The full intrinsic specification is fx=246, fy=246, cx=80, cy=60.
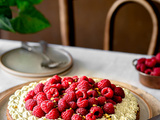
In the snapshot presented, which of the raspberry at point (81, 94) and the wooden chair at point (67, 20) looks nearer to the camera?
the raspberry at point (81, 94)

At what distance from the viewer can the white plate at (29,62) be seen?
1032 mm

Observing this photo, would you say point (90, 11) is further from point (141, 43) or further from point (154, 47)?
point (154, 47)

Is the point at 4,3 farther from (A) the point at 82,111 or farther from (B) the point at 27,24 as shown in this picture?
(A) the point at 82,111

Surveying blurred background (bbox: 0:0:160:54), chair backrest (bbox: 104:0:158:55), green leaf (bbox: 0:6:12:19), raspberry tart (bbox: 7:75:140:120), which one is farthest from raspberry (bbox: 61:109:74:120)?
blurred background (bbox: 0:0:160:54)

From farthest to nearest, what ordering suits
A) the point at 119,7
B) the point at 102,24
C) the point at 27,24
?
the point at 102,24 < the point at 119,7 < the point at 27,24

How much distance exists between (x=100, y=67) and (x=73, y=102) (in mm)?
485

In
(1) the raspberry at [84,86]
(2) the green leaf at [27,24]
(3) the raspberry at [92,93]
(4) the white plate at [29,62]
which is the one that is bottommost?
(4) the white plate at [29,62]

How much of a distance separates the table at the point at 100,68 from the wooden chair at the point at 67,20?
37 cm

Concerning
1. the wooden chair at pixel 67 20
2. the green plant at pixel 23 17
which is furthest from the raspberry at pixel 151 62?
the wooden chair at pixel 67 20

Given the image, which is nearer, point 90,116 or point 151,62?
point 90,116

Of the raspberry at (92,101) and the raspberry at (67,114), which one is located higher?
the raspberry at (92,101)

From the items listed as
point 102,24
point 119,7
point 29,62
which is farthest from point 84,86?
point 102,24

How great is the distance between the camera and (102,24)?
2.31 metres

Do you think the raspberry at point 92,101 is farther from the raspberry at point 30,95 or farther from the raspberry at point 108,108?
the raspberry at point 30,95
